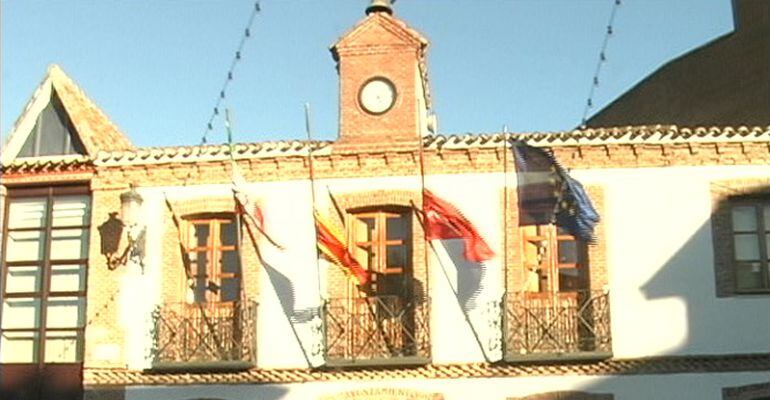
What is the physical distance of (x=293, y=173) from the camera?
18172mm

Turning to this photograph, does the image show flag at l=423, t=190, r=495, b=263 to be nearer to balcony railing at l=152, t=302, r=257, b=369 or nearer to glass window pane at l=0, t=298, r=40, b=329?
balcony railing at l=152, t=302, r=257, b=369

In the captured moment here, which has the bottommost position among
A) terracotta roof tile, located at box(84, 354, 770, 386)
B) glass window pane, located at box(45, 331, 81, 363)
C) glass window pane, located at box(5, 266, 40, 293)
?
terracotta roof tile, located at box(84, 354, 770, 386)

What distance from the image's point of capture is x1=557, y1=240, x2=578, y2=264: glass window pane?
1780 cm

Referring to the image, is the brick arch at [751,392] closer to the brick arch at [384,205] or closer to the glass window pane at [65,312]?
the brick arch at [384,205]

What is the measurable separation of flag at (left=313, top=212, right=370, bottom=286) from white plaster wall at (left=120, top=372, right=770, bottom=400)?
176 cm

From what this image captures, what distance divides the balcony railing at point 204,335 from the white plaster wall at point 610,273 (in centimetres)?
23

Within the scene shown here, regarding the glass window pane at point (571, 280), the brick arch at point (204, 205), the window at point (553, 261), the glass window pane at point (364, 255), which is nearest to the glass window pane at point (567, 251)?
the window at point (553, 261)

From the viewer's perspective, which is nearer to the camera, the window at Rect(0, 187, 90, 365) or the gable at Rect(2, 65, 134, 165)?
the window at Rect(0, 187, 90, 365)

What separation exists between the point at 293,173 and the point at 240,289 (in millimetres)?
2050

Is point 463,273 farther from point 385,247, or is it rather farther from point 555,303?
point 555,303

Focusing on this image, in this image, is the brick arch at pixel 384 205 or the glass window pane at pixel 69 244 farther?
the glass window pane at pixel 69 244

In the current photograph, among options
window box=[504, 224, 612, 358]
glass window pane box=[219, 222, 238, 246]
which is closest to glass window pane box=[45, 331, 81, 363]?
glass window pane box=[219, 222, 238, 246]

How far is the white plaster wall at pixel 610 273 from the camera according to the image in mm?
17031

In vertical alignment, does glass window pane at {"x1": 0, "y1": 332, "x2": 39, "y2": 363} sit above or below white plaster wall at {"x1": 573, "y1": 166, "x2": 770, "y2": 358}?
below
